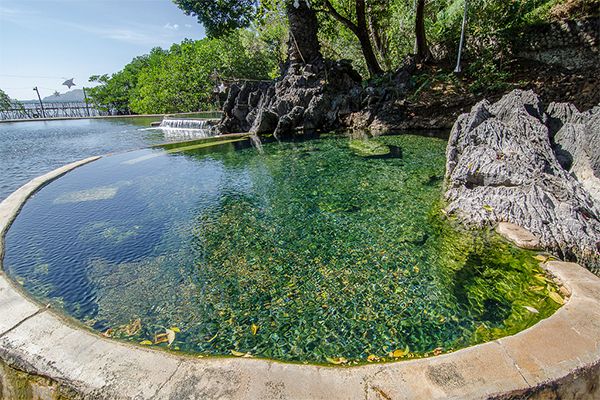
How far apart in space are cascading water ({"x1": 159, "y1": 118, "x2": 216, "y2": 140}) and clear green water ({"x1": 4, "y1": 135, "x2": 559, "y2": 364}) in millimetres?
10119

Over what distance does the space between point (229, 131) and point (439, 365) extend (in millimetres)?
14933

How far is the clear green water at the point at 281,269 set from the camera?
2.52 metres

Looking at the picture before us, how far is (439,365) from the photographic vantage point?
179 centimetres

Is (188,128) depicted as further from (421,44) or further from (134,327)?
(134,327)

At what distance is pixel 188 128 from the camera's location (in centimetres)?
1828

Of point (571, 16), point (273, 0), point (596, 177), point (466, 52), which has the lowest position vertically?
point (596, 177)

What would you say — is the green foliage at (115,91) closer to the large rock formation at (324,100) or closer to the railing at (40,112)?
the railing at (40,112)

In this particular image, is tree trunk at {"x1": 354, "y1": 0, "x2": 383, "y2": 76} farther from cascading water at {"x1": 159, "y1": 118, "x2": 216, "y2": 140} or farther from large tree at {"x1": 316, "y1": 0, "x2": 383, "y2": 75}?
cascading water at {"x1": 159, "y1": 118, "x2": 216, "y2": 140}

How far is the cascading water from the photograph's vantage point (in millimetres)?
16156

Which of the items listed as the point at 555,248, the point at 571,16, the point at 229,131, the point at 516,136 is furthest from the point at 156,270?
the point at 571,16

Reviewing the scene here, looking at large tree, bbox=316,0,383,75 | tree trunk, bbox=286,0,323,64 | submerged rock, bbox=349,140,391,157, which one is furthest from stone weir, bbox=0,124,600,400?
tree trunk, bbox=286,0,323,64

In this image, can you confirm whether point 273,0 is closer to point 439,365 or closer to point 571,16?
point 571,16

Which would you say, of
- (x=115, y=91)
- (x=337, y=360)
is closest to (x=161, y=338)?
(x=337, y=360)

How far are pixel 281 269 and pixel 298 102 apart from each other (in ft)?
37.9
